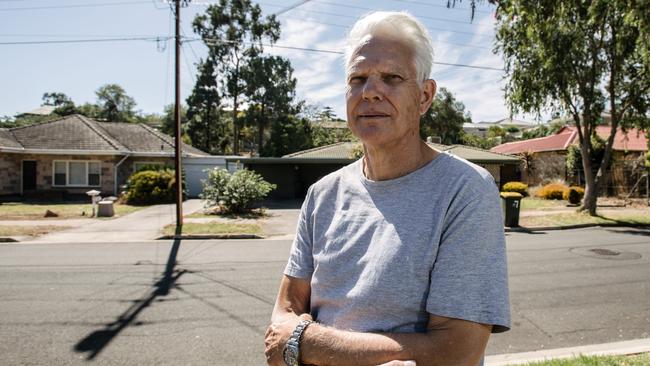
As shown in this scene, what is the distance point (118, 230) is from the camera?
1422cm

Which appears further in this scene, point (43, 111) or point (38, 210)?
point (43, 111)

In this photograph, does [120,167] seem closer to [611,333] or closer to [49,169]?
[49,169]

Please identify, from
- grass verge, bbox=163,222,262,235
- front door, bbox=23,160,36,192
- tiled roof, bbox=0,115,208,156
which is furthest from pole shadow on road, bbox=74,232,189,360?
front door, bbox=23,160,36,192

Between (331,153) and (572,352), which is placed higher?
(331,153)

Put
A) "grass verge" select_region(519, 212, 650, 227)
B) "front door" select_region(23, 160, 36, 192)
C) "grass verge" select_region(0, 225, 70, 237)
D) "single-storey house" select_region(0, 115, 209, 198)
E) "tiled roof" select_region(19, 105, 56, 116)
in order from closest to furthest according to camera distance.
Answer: "grass verge" select_region(0, 225, 70, 237) → "grass verge" select_region(519, 212, 650, 227) → "single-storey house" select_region(0, 115, 209, 198) → "front door" select_region(23, 160, 36, 192) → "tiled roof" select_region(19, 105, 56, 116)

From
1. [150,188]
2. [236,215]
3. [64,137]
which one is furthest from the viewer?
[64,137]

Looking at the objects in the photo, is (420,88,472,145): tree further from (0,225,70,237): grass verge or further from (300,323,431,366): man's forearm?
(300,323,431,366): man's forearm

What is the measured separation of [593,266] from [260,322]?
678 cm

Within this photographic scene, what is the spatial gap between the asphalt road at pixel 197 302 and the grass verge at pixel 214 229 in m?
2.96

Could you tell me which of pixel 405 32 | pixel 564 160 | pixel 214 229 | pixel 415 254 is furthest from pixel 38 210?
pixel 564 160

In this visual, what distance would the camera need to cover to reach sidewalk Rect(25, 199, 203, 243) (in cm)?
1265

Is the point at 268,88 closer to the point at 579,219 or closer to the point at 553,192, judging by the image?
the point at 553,192

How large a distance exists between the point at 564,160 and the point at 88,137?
32.6 meters

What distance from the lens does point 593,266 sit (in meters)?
8.22
